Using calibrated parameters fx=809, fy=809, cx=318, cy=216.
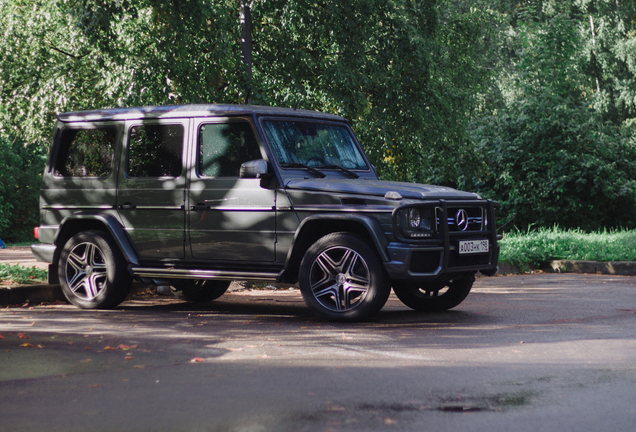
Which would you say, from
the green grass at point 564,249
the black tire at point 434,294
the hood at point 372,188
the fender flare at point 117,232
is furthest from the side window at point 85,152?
the green grass at point 564,249

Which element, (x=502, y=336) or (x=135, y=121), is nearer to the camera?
(x=502, y=336)

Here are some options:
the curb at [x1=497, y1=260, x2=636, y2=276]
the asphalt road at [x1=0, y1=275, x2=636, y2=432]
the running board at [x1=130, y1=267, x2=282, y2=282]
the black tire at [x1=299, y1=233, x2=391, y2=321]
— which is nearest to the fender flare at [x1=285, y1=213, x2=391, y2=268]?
the black tire at [x1=299, y1=233, x2=391, y2=321]

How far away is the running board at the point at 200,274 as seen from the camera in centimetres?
800

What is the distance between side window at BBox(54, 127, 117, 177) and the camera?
921 centimetres

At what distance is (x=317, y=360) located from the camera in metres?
5.80

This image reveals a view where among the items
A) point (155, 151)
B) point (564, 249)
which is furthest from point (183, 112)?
point (564, 249)

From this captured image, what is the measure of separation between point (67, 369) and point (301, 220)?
2.95 metres

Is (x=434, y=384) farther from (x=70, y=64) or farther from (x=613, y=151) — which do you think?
(x=613, y=151)

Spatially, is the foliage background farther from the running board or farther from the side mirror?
the side mirror

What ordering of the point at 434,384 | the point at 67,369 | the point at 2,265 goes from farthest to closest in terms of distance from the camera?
the point at 2,265 < the point at 67,369 < the point at 434,384

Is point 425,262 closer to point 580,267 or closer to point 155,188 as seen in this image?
point 155,188

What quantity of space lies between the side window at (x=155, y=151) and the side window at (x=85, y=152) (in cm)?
32

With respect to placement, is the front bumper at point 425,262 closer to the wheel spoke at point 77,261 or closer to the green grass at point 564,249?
the wheel spoke at point 77,261

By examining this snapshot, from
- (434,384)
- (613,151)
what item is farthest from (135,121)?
(613,151)
